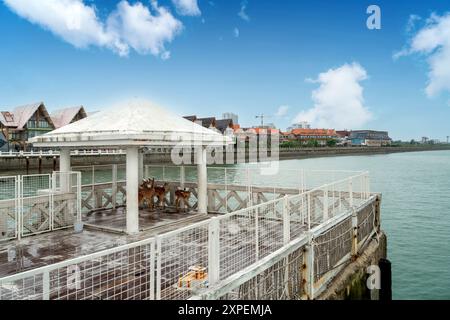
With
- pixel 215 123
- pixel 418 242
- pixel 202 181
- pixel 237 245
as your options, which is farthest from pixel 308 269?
pixel 215 123

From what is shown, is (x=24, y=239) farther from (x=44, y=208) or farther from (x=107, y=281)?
(x=107, y=281)

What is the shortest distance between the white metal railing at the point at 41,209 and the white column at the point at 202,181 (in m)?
3.81

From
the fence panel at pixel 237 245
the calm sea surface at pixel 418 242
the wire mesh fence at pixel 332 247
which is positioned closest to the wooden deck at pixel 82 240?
the fence panel at pixel 237 245

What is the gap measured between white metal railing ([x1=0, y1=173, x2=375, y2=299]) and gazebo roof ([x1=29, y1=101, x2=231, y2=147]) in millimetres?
2649

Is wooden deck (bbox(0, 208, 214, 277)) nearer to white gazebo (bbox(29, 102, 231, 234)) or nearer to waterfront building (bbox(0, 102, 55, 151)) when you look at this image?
white gazebo (bbox(29, 102, 231, 234))

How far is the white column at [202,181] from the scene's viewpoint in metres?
11.8

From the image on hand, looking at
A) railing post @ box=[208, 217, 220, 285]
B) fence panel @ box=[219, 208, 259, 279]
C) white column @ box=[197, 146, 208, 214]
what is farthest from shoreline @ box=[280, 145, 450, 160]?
railing post @ box=[208, 217, 220, 285]

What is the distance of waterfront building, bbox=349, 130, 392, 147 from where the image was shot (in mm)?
169375

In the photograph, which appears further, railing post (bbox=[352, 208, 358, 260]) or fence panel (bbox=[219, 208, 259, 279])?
railing post (bbox=[352, 208, 358, 260])

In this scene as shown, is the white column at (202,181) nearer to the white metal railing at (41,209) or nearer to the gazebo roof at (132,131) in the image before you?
the gazebo roof at (132,131)
